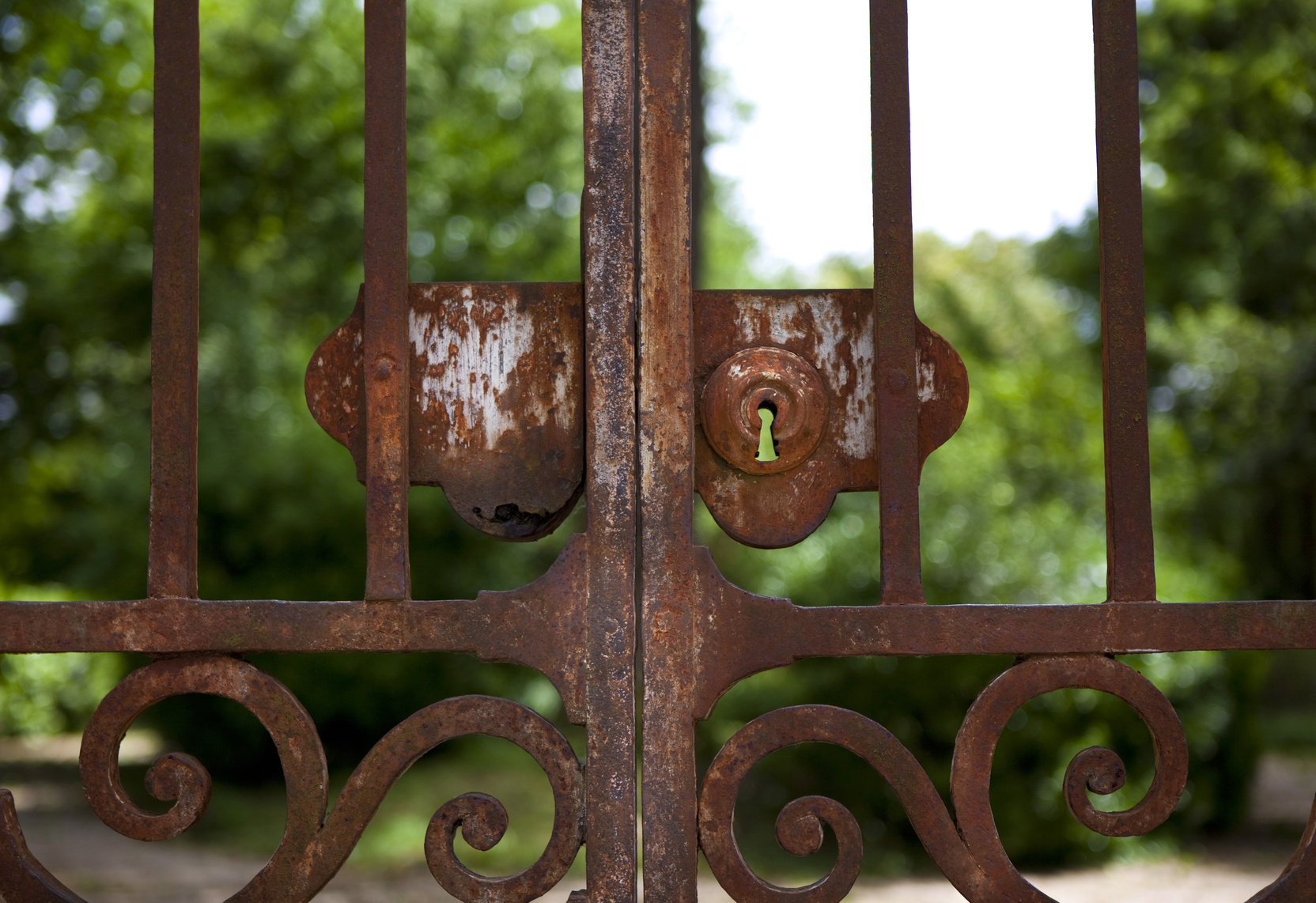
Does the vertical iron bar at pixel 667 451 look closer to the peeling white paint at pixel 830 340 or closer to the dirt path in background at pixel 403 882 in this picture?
the peeling white paint at pixel 830 340

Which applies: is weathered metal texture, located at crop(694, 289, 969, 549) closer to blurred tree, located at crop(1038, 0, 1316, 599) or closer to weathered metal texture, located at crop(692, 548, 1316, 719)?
weathered metal texture, located at crop(692, 548, 1316, 719)

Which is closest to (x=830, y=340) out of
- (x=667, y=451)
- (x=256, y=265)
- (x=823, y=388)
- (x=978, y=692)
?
(x=823, y=388)

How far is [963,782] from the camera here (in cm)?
106

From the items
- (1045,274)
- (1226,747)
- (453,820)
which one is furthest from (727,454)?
(1045,274)

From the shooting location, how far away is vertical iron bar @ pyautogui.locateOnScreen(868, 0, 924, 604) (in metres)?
1.06

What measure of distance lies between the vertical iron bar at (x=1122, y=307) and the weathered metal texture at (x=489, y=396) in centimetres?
Result: 60

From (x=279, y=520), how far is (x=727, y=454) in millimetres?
5336

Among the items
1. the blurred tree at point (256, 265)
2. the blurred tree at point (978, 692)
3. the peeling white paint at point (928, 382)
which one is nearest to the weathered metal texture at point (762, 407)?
the peeling white paint at point (928, 382)

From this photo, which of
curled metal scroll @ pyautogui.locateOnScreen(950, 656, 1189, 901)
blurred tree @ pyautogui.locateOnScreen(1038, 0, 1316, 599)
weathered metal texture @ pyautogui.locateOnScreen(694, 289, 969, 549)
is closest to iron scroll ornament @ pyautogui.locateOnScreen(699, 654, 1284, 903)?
curled metal scroll @ pyautogui.locateOnScreen(950, 656, 1189, 901)

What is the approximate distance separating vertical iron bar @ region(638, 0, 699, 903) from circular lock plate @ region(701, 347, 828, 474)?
0.13 ft

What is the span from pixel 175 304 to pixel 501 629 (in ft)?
1.70

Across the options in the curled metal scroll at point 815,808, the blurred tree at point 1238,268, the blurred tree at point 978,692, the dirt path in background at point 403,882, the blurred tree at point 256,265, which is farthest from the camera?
the blurred tree at point 1238,268

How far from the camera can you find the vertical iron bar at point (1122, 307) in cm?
108

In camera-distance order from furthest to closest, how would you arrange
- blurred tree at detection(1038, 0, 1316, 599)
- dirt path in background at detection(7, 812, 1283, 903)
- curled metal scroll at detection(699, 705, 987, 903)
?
blurred tree at detection(1038, 0, 1316, 599)
dirt path in background at detection(7, 812, 1283, 903)
curled metal scroll at detection(699, 705, 987, 903)
